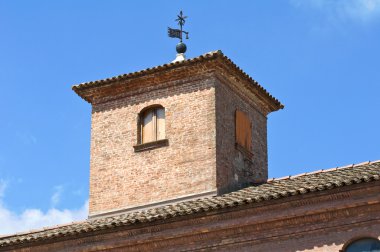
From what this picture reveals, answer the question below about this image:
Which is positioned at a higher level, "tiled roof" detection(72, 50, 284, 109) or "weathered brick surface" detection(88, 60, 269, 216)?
"tiled roof" detection(72, 50, 284, 109)

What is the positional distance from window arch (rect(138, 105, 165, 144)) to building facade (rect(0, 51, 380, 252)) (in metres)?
0.02

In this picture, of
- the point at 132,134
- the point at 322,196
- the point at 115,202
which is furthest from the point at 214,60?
the point at 322,196

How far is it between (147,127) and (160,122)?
0.33 metres

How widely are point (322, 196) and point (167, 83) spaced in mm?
5711

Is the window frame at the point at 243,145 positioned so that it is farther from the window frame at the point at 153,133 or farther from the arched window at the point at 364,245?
the arched window at the point at 364,245

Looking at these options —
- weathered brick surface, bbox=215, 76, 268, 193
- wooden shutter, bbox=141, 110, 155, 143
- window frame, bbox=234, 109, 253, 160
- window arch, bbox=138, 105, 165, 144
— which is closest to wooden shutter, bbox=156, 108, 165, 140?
window arch, bbox=138, 105, 165, 144

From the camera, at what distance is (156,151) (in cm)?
1825

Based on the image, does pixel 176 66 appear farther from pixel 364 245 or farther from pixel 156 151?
pixel 364 245

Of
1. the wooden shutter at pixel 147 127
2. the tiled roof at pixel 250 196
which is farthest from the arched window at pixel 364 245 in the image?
the wooden shutter at pixel 147 127

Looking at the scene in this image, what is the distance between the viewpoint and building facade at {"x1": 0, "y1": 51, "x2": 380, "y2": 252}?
1409 centimetres

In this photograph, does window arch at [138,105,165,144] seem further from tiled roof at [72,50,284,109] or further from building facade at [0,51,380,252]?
tiled roof at [72,50,284,109]

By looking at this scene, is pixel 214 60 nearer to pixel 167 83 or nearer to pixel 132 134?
pixel 167 83

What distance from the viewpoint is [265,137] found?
19.9 metres

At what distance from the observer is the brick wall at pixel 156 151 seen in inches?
698
